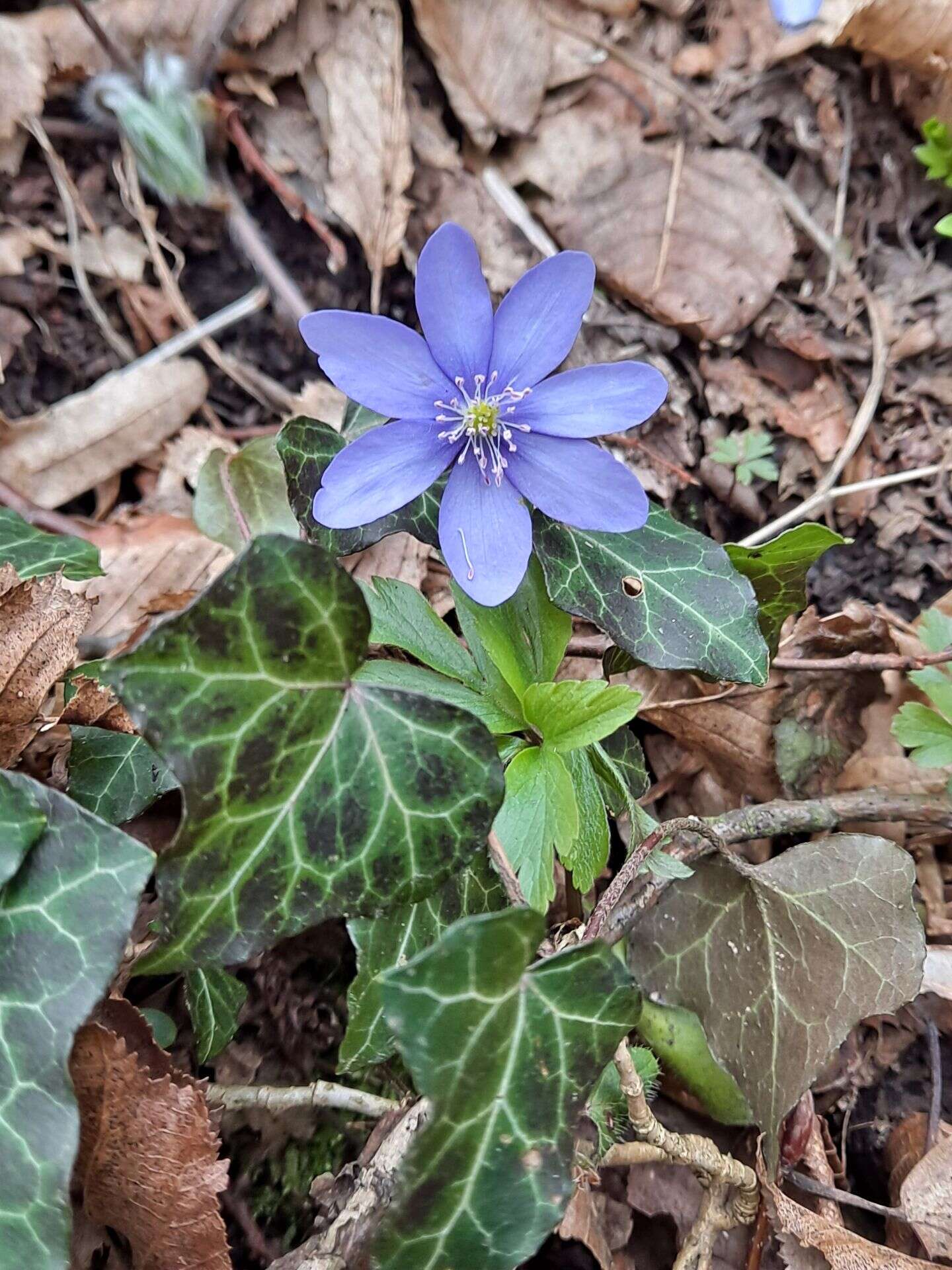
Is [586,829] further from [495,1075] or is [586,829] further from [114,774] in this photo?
[114,774]

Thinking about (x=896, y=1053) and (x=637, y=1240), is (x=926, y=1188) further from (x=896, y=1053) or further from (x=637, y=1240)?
(x=637, y=1240)

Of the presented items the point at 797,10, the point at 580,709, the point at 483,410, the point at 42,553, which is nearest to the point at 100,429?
the point at 42,553

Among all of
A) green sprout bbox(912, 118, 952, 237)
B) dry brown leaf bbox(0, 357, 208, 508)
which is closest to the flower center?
dry brown leaf bbox(0, 357, 208, 508)

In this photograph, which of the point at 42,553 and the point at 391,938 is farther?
the point at 42,553

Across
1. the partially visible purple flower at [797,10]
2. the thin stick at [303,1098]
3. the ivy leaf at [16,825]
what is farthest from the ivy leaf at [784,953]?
the partially visible purple flower at [797,10]

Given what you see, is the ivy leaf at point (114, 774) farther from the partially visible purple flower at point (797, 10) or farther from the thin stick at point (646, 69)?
the partially visible purple flower at point (797, 10)
